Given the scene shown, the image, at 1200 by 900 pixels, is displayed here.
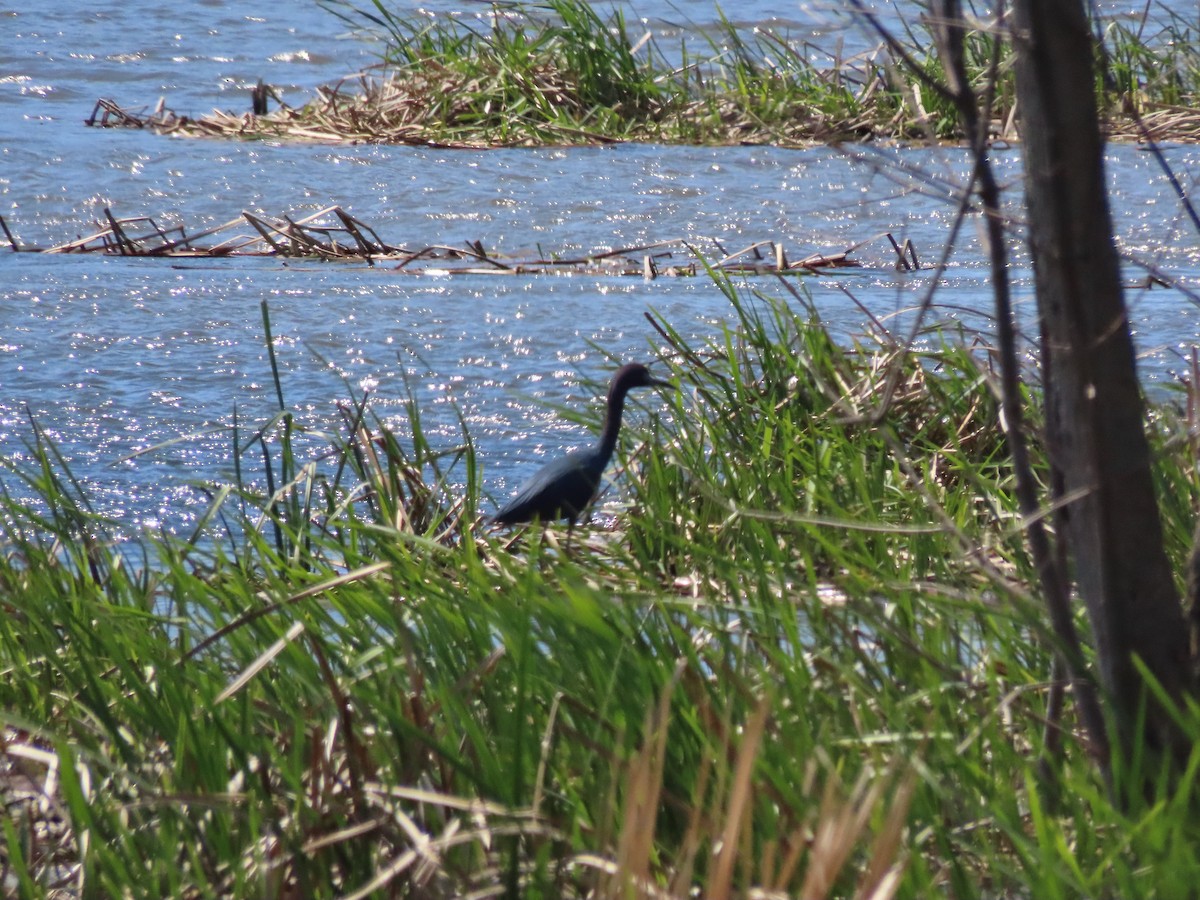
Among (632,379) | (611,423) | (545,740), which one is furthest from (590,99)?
(545,740)

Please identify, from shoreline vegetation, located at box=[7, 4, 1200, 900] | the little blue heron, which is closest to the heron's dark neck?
the little blue heron

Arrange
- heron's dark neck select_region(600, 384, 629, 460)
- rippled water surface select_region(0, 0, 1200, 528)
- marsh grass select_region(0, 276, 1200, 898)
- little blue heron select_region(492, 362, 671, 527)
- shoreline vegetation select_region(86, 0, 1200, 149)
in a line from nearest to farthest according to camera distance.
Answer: marsh grass select_region(0, 276, 1200, 898) < little blue heron select_region(492, 362, 671, 527) < heron's dark neck select_region(600, 384, 629, 460) < rippled water surface select_region(0, 0, 1200, 528) < shoreline vegetation select_region(86, 0, 1200, 149)

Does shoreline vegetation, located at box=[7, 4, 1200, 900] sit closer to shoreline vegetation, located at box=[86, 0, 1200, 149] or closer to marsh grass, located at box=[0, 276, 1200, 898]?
marsh grass, located at box=[0, 276, 1200, 898]

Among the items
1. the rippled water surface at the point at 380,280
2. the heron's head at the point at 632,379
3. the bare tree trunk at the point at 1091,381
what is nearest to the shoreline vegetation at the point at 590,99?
the rippled water surface at the point at 380,280

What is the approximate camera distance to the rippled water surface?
446cm

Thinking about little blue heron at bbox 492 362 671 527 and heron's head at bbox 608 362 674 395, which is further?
heron's head at bbox 608 362 674 395

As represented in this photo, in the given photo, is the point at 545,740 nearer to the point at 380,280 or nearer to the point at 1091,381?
the point at 1091,381

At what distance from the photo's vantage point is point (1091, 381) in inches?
67.7

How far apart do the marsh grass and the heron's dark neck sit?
104 cm

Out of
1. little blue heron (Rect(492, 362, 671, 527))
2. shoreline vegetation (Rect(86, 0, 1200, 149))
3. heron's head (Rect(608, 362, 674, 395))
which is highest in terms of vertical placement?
shoreline vegetation (Rect(86, 0, 1200, 149))

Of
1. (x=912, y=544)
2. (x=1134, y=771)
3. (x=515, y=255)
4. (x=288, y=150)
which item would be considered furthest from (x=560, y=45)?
(x=1134, y=771)

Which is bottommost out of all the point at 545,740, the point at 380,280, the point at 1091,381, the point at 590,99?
the point at 380,280

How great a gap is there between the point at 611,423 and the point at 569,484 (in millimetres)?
203

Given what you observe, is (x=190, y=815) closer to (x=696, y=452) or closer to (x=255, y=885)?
(x=255, y=885)
